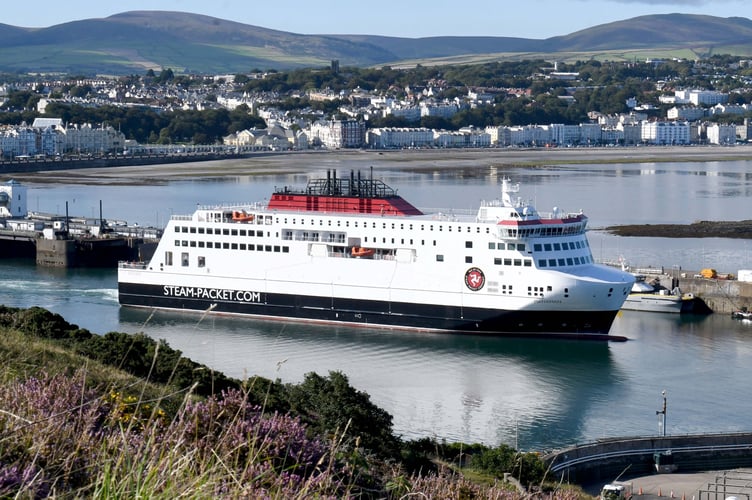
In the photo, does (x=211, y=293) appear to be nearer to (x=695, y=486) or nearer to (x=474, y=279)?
(x=474, y=279)

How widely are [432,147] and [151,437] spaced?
10465 cm

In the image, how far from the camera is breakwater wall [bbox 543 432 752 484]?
13852 mm

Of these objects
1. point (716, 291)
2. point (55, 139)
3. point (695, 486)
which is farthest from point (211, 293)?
point (55, 139)

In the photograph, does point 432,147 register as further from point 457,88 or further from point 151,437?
point 151,437

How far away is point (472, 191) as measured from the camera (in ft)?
189

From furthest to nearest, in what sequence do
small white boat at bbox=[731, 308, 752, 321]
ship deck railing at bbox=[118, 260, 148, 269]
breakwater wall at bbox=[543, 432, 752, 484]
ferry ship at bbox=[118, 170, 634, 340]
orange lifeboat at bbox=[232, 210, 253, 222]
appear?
1. ship deck railing at bbox=[118, 260, 148, 269]
2. orange lifeboat at bbox=[232, 210, 253, 222]
3. small white boat at bbox=[731, 308, 752, 321]
4. ferry ship at bbox=[118, 170, 634, 340]
5. breakwater wall at bbox=[543, 432, 752, 484]

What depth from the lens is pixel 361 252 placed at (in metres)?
24.9

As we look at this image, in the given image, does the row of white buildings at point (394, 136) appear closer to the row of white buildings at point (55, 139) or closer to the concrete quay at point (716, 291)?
the row of white buildings at point (55, 139)

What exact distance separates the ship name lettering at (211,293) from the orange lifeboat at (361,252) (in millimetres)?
2125

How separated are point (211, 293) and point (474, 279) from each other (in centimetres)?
568

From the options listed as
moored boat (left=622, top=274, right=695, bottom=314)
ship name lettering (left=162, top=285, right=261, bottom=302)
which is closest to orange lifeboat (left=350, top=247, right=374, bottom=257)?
ship name lettering (left=162, top=285, right=261, bottom=302)

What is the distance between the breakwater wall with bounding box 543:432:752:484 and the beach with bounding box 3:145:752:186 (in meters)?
52.0

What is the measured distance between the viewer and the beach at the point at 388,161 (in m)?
70.8

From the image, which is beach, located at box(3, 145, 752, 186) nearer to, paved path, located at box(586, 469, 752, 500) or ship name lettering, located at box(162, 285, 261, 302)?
ship name lettering, located at box(162, 285, 261, 302)
